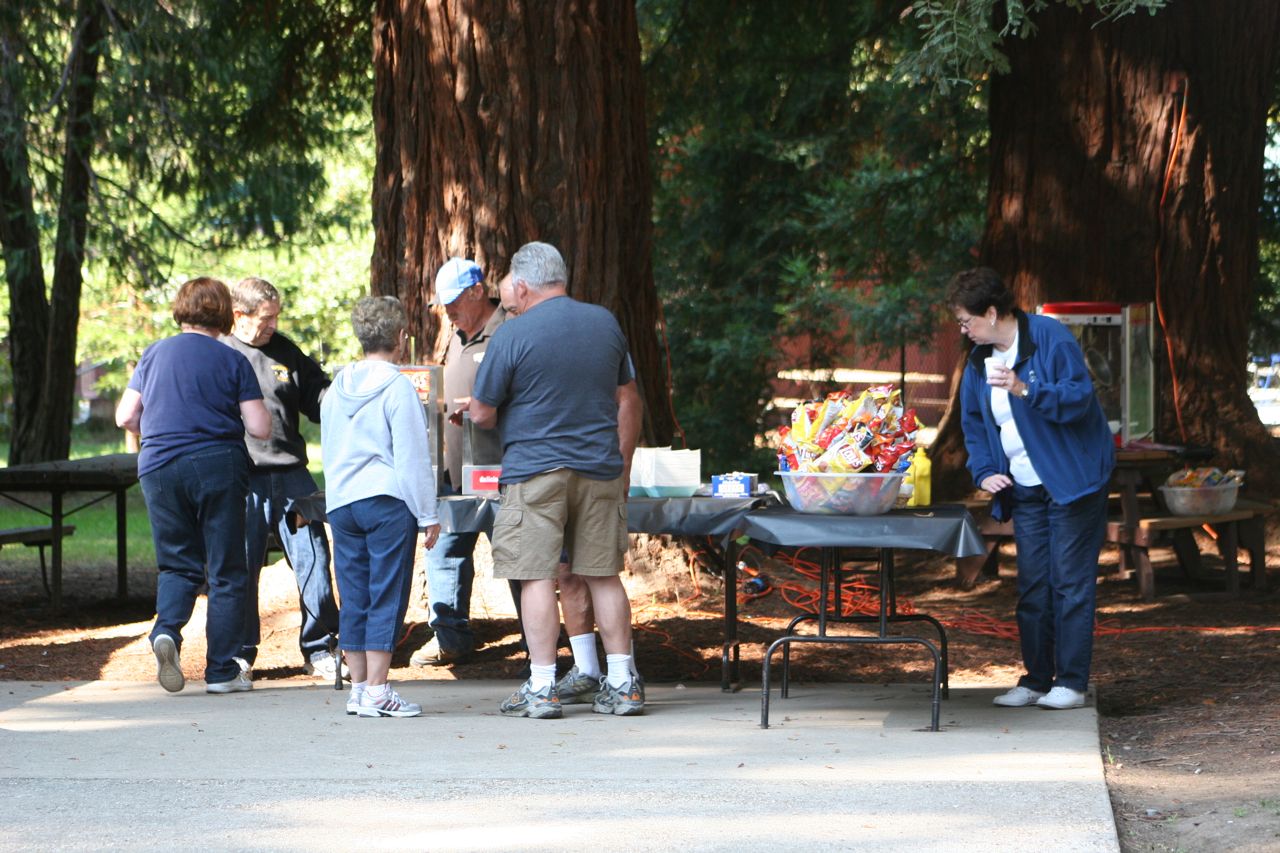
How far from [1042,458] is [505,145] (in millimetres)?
3620

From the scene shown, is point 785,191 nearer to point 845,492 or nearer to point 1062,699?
point 1062,699

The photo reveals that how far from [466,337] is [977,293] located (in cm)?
231

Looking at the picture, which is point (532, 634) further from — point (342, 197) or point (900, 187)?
point (342, 197)

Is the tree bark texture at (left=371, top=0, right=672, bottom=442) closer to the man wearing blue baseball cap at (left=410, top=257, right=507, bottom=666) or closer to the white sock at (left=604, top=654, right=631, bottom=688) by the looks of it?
the man wearing blue baseball cap at (left=410, top=257, right=507, bottom=666)

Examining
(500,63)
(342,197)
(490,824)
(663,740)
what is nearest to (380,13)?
(500,63)

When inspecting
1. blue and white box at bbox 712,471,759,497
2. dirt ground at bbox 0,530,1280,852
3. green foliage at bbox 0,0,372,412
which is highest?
green foliage at bbox 0,0,372,412

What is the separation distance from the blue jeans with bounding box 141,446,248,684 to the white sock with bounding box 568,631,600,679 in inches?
57.2

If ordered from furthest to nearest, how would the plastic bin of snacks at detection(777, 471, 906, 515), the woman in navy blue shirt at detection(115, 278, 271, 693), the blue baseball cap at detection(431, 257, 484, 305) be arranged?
the blue baseball cap at detection(431, 257, 484, 305)
the woman in navy blue shirt at detection(115, 278, 271, 693)
the plastic bin of snacks at detection(777, 471, 906, 515)

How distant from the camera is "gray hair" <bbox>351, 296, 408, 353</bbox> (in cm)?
653

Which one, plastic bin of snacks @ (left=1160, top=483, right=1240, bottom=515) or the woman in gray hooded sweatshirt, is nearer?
the woman in gray hooded sweatshirt

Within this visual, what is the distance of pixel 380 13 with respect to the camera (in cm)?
948

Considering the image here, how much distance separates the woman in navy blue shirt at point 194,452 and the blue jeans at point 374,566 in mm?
680

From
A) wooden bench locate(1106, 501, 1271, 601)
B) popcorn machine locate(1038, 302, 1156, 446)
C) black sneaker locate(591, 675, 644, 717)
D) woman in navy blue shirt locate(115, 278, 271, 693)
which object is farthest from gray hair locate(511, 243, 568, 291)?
wooden bench locate(1106, 501, 1271, 601)

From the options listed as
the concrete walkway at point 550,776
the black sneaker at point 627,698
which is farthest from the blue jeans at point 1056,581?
the black sneaker at point 627,698
